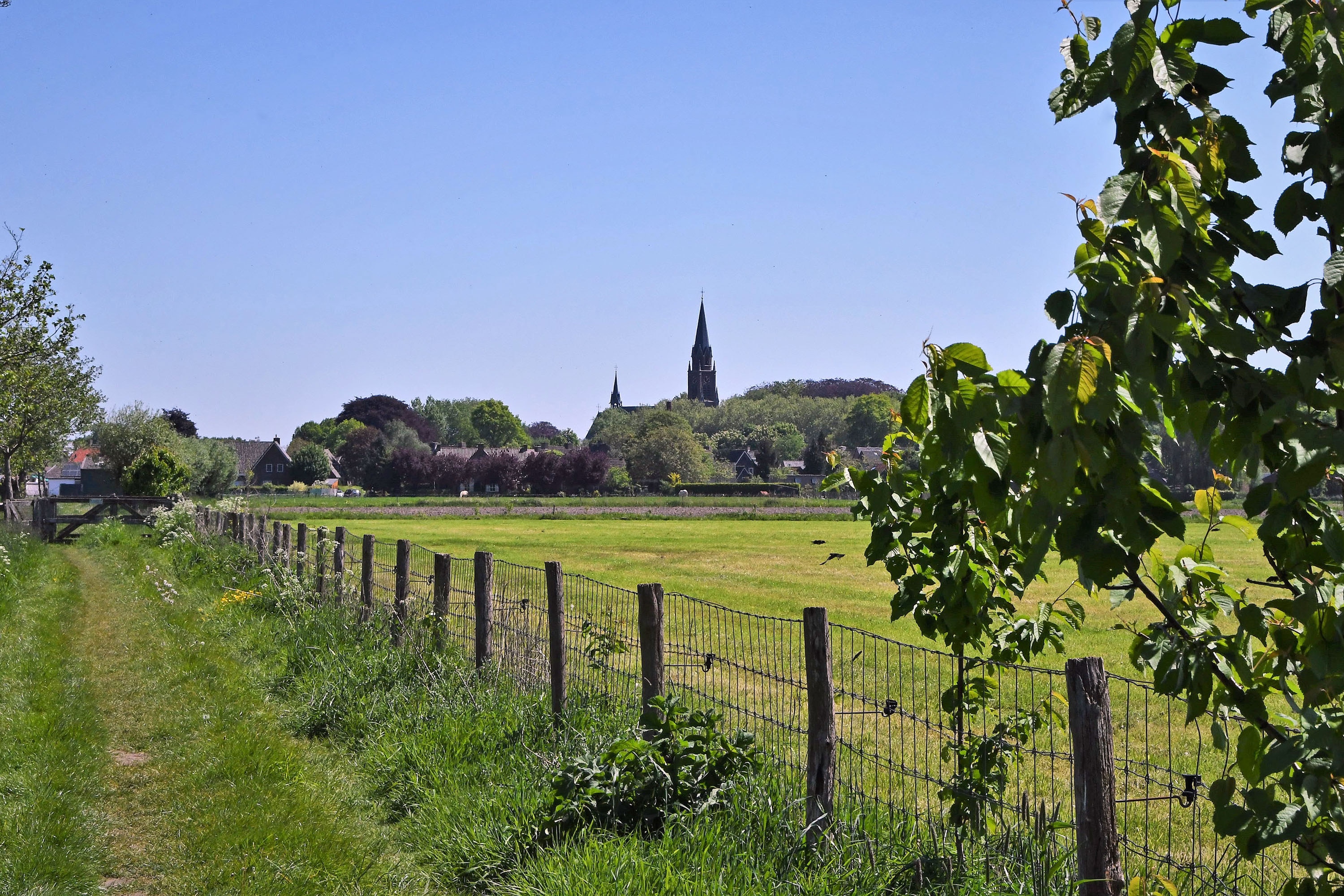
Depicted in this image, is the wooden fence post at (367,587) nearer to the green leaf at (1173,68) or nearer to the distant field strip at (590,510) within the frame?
the green leaf at (1173,68)

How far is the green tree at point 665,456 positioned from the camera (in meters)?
120

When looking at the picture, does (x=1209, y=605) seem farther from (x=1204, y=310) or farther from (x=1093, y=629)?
(x=1093, y=629)

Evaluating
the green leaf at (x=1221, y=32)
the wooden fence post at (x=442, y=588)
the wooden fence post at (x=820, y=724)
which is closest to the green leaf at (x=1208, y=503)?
the green leaf at (x=1221, y=32)

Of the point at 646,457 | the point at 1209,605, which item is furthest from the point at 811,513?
the point at 1209,605

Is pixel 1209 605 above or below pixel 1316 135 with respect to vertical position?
below

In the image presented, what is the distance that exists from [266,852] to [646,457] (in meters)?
115

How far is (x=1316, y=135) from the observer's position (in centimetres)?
199

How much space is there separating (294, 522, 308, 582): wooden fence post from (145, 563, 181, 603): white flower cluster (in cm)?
178

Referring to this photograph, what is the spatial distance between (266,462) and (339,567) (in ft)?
413

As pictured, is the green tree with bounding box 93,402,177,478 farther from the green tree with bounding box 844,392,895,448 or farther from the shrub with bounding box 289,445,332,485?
the green tree with bounding box 844,392,895,448

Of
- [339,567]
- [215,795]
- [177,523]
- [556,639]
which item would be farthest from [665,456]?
[215,795]

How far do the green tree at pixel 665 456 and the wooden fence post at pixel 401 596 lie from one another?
356 feet

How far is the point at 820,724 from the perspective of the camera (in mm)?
5359

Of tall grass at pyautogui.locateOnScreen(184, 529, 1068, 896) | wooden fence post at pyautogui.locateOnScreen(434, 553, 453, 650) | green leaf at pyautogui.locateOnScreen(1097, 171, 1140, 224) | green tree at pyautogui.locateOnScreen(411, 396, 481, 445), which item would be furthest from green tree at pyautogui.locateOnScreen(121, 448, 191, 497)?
green tree at pyautogui.locateOnScreen(411, 396, 481, 445)
